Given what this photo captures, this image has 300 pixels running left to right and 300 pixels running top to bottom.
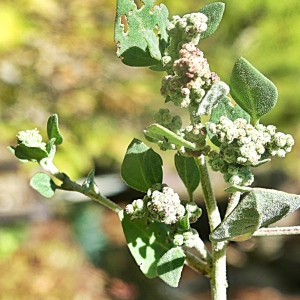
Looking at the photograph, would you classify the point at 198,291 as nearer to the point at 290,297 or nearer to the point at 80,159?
the point at 290,297

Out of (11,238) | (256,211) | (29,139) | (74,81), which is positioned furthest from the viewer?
(74,81)

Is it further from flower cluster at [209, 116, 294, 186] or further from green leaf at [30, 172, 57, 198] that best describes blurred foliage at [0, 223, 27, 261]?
flower cluster at [209, 116, 294, 186]

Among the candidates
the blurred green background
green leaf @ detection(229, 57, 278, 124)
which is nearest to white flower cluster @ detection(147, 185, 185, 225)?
green leaf @ detection(229, 57, 278, 124)

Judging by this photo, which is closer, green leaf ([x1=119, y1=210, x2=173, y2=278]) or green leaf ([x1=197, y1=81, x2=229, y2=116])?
green leaf ([x1=197, y1=81, x2=229, y2=116])

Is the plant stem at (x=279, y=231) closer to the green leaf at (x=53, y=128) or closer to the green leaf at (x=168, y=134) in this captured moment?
the green leaf at (x=168, y=134)

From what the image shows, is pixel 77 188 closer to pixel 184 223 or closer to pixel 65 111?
pixel 184 223

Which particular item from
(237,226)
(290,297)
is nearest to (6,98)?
(290,297)

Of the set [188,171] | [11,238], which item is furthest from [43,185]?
[11,238]
